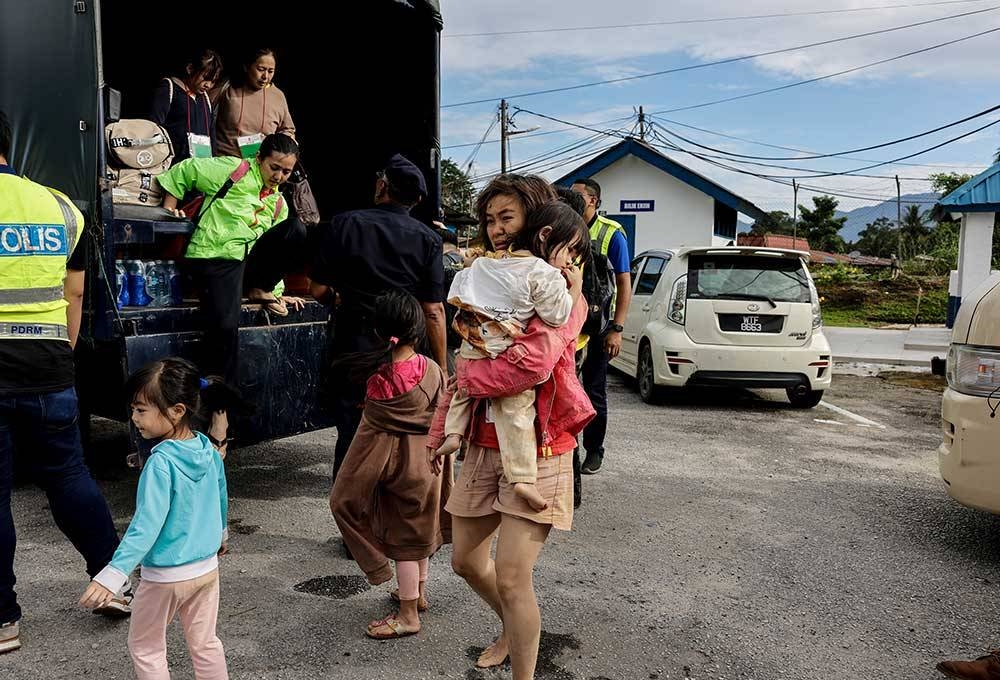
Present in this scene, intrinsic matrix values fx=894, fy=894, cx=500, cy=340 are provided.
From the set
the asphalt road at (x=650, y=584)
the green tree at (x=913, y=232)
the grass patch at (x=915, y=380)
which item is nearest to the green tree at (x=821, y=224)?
the green tree at (x=913, y=232)

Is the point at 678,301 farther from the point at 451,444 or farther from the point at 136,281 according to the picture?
the point at 451,444

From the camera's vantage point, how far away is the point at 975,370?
166 inches

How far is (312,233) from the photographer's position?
17.7ft

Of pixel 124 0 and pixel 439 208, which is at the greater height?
pixel 124 0

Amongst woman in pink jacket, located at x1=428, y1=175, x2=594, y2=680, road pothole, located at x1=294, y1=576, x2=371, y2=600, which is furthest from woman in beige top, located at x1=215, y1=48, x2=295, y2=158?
woman in pink jacket, located at x1=428, y1=175, x2=594, y2=680

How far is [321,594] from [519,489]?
158 centimetres

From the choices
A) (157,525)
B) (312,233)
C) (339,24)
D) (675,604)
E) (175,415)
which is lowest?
(675,604)

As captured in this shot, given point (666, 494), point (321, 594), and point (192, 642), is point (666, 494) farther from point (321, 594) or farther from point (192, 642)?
point (192, 642)

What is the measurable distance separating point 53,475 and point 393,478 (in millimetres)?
1288

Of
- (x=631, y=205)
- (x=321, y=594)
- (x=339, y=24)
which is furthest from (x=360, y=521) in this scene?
(x=631, y=205)

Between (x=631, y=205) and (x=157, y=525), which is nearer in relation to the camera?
(x=157, y=525)

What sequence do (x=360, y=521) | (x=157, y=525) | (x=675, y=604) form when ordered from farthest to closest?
1. (x=675, y=604)
2. (x=360, y=521)
3. (x=157, y=525)

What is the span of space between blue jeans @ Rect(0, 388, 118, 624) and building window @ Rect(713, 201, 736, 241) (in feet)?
70.7

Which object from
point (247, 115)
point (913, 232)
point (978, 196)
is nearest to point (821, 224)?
point (913, 232)
